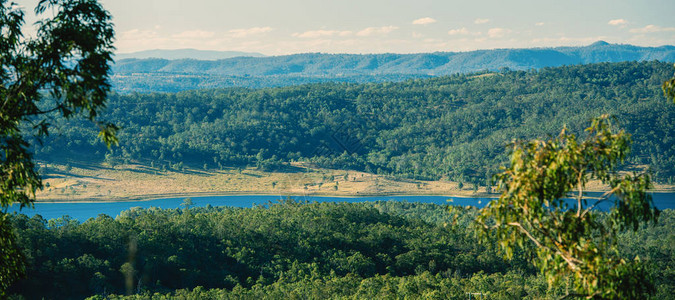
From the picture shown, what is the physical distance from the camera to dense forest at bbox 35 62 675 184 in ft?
391

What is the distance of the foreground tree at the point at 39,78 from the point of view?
27.2 feet

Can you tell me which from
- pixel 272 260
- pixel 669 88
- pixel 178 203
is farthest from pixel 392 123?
pixel 669 88

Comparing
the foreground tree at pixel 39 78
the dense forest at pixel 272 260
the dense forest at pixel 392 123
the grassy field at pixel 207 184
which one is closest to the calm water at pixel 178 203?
the grassy field at pixel 207 184

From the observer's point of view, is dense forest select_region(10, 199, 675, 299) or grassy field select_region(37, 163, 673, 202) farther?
grassy field select_region(37, 163, 673, 202)

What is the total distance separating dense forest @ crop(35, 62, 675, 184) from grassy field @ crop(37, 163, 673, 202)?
15.8 feet

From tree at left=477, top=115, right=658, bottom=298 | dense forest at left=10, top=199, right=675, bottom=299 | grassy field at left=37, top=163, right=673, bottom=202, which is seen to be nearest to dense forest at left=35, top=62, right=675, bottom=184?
grassy field at left=37, top=163, right=673, bottom=202

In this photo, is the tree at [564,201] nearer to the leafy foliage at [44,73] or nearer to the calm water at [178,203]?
the leafy foliage at [44,73]

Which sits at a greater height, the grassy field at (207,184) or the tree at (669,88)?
the tree at (669,88)

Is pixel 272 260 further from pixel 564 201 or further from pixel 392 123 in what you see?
pixel 392 123

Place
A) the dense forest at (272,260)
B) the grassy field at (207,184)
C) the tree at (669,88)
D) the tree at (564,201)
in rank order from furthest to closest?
the grassy field at (207,184)
the dense forest at (272,260)
the tree at (669,88)
the tree at (564,201)

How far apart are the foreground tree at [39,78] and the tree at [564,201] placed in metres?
5.62

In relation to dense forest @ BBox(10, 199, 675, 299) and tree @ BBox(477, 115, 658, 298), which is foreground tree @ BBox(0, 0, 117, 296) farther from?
dense forest @ BBox(10, 199, 675, 299)

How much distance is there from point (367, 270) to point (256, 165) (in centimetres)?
8077

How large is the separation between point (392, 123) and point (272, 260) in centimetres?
11457
